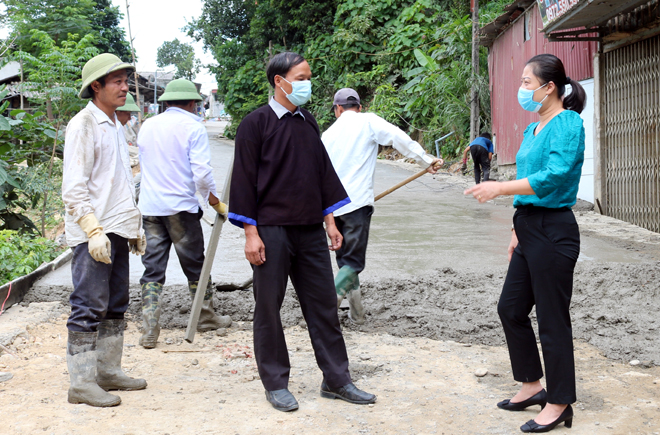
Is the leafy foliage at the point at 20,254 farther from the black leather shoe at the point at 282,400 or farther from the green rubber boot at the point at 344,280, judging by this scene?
the black leather shoe at the point at 282,400

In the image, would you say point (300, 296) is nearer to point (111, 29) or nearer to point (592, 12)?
point (592, 12)

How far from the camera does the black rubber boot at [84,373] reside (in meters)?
3.47

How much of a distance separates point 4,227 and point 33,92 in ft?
10.3

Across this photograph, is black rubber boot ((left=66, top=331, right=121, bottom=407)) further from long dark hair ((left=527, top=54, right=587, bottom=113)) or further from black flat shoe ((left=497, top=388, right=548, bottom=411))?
long dark hair ((left=527, top=54, right=587, bottom=113))

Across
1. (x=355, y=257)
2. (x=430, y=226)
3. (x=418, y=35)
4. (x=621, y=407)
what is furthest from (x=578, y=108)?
(x=418, y=35)

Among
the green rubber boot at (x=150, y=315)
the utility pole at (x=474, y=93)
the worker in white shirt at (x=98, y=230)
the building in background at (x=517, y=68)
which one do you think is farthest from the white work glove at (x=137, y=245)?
the utility pole at (x=474, y=93)

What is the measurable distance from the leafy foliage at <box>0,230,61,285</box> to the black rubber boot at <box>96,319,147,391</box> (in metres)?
2.88

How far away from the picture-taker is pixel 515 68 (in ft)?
51.6

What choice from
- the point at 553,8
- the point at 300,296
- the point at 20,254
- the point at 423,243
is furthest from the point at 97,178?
the point at 553,8

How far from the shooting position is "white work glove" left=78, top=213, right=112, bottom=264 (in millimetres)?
3377

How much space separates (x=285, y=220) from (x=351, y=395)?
1027mm

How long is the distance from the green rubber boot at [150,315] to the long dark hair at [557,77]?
315 cm

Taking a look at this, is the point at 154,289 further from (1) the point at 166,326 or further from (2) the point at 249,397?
(2) the point at 249,397

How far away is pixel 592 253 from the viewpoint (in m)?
7.38
